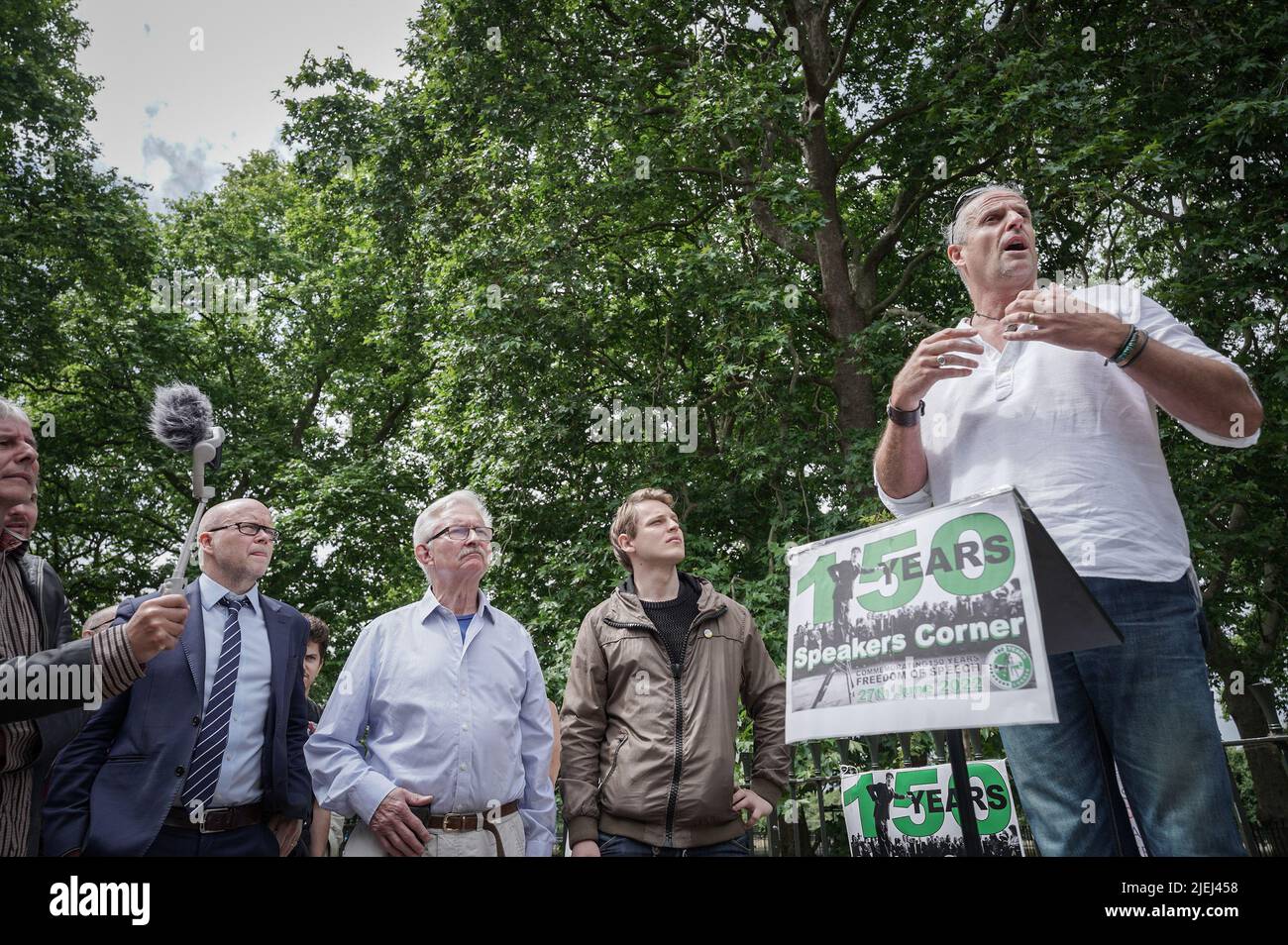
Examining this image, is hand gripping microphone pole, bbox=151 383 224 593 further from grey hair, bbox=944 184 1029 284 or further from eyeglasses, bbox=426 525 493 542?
grey hair, bbox=944 184 1029 284

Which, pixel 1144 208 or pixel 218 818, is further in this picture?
pixel 1144 208

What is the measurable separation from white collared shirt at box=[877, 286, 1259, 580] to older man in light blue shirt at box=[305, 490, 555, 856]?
203 cm

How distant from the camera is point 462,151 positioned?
39.2 feet

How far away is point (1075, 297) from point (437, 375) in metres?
10.1

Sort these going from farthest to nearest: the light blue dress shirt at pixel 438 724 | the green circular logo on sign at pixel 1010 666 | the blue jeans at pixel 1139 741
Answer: the light blue dress shirt at pixel 438 724
the blue jeans at pixel 1139 741
the green circular logo on sign at pixel 1010 666

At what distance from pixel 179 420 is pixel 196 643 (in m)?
1.05

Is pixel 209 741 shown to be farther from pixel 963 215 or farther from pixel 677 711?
pixel 963 215

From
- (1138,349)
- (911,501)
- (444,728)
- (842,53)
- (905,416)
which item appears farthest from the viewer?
(842,53)

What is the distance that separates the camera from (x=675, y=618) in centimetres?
408

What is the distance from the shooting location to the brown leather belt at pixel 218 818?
3.46m

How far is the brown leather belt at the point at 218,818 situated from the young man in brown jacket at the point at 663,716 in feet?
3.85

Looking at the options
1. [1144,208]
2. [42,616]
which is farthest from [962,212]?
[1144,208]

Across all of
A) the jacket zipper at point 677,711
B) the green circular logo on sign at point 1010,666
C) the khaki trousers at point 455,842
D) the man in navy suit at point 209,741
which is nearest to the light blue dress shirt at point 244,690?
the man in navy suit at point 209,741

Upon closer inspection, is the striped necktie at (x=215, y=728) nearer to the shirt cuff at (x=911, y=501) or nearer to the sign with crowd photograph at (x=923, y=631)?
the sign with crowd photograph at (x=923, y=631)
